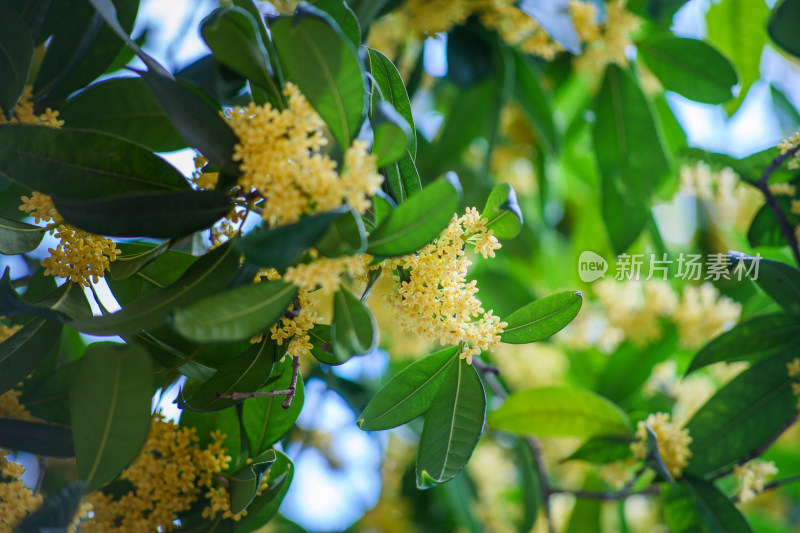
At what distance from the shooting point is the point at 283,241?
0.62m

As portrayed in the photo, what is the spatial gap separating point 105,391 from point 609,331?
4.65 feet

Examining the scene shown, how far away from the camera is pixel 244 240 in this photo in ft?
2.02

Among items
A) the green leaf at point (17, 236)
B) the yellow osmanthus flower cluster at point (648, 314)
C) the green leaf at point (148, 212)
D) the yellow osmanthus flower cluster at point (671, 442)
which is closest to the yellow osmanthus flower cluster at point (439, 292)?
the green leaf at point (148, 212)

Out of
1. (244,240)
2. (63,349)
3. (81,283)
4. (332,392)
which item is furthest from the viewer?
(332,392)

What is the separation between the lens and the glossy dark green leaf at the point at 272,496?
940mm

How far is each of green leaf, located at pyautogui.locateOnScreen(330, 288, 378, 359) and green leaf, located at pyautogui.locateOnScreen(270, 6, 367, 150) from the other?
0.18 metres

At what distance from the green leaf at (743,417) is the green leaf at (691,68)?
0.69 meters

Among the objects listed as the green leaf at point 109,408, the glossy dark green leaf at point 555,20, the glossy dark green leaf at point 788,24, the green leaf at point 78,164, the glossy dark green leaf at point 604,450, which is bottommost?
the glossy dark green leaf at point 604,450

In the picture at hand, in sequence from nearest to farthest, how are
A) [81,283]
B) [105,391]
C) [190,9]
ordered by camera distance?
[105,391] < [81,283] < [190,9]

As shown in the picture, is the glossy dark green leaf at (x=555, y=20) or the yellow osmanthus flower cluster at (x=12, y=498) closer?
the yellow osmanthus flower cluster at (x=12, y=498)

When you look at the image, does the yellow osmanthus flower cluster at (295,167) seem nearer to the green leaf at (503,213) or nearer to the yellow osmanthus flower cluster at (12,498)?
the green leaf at (503,213)

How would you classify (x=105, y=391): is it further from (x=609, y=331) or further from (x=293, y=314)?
(x=609, y=331)

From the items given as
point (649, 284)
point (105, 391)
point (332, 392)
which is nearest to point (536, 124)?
point (649, 284)

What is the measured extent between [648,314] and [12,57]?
59.1 inches
